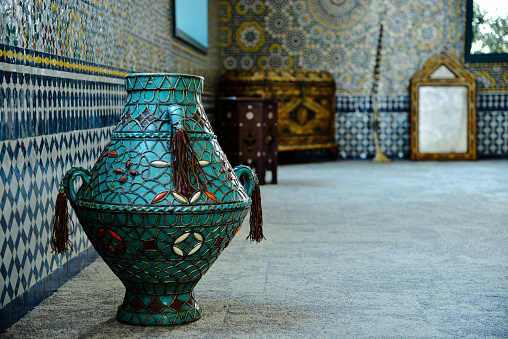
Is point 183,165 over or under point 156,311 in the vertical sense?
over

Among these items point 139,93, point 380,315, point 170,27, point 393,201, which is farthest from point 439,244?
point 170,27

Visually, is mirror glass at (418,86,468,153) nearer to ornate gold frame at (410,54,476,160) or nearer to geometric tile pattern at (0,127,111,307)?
ornate gold frame at (410,54,476,160)

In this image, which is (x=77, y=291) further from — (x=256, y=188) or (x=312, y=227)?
(x=312, y=227)

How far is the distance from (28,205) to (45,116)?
0.38 metres

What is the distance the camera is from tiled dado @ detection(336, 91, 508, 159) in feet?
28.9

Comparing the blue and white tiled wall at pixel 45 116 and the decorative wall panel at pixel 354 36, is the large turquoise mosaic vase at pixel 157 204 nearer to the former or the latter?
the blue and white tiled wall at pixel 45 116

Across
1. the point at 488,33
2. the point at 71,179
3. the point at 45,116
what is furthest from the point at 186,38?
the point at 488,33

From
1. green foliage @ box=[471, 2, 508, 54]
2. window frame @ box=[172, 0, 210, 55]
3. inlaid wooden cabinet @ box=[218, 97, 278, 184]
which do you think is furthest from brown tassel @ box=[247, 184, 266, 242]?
green foliage @ box=[471, 2, 508, 54]

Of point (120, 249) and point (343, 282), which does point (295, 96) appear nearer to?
point (343, 282)

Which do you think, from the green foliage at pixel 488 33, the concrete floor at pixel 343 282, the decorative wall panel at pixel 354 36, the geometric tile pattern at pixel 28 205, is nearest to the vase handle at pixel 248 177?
the concrete floor at pixel 343 282

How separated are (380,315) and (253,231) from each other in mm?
510

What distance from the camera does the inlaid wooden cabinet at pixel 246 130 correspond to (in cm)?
584

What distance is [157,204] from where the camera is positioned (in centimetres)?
190

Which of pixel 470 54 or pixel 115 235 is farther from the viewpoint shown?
pixel 470 54
